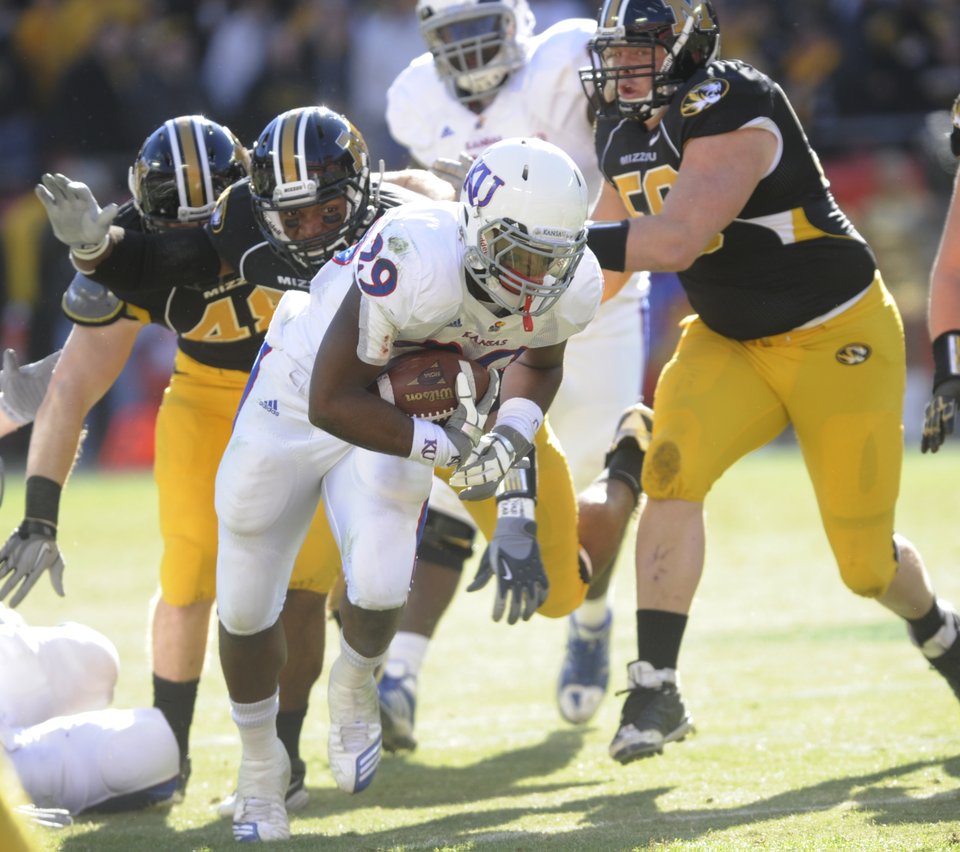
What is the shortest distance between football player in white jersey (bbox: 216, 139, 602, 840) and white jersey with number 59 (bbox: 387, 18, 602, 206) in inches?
73.0

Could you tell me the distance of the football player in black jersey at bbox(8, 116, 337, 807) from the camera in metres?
4.54

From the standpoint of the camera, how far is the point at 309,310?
3984 millimetres

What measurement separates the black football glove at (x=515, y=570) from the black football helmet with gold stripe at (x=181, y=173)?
131cm

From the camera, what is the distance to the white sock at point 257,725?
3.98m

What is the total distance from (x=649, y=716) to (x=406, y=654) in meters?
1.27

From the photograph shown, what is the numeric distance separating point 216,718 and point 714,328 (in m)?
2.28

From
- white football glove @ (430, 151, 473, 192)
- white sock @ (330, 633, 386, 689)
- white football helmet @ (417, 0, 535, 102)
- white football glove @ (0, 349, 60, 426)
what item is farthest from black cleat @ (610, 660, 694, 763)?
white football helmet @ (417, 0, 535, 102)

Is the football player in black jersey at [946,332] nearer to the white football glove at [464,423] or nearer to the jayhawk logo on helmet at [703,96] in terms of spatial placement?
the jayhawk logo on helmet at [703,96]

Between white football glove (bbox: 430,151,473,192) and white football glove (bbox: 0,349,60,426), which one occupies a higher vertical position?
white football glove (bbox: 430,151,473,192)

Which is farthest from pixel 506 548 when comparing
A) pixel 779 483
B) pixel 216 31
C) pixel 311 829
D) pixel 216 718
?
pixel 216 31

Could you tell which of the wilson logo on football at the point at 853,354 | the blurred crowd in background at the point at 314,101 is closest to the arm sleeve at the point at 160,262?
the wilson logo on football at the point at 853,354

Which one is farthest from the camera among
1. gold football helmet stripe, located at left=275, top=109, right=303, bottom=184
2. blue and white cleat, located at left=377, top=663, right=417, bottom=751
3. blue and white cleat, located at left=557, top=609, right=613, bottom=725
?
blue and white cleat, located at left=557, top=609, right=613, bottom=725

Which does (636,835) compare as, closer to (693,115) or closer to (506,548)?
(506,548)

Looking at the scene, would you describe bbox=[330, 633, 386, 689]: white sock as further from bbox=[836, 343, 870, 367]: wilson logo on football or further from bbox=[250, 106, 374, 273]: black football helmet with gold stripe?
bbox=[836, 343, 870, 367]: wilson logo on football
